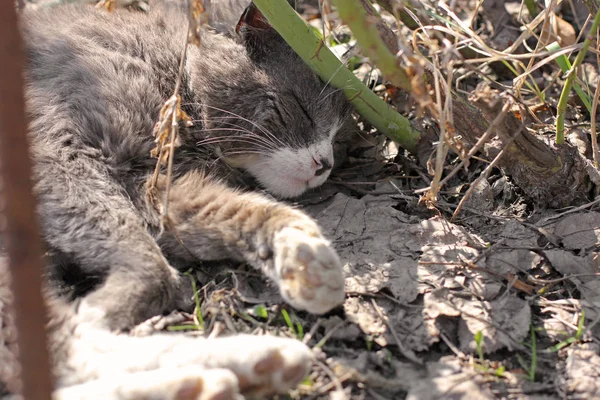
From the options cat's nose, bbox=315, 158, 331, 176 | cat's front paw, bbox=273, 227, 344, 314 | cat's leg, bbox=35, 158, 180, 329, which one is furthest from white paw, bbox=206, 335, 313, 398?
cat's nose, bbox=315, 158, 331, 176

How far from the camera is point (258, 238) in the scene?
7.59 ft

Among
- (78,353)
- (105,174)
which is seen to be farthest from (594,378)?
(105,174)

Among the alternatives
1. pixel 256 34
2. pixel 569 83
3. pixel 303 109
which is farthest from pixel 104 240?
pixel 569 83

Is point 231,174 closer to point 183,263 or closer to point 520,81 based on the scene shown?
point 183,263

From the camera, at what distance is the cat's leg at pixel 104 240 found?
212 cm

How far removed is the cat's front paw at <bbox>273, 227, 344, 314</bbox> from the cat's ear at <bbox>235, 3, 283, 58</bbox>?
1.13 metres

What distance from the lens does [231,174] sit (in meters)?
2.85

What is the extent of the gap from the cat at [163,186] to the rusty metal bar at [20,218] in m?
0.52

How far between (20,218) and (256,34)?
6.32 ft

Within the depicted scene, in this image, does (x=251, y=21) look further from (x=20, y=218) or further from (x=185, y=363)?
(x=20, y=218)

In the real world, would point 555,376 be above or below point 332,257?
below

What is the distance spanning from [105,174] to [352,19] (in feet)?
3.85

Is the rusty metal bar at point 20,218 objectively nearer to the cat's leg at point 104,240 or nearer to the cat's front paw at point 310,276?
the cat's leg at point 104,240

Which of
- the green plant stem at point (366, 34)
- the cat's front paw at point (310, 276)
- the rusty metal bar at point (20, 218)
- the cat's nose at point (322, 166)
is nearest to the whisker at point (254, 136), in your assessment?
the cat's nose at point (322, 166)
